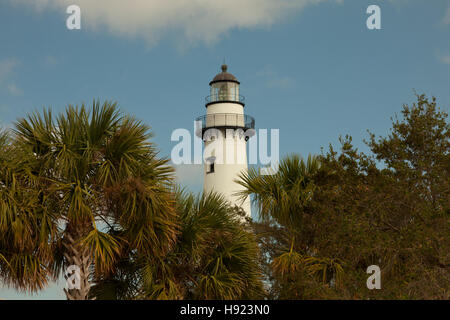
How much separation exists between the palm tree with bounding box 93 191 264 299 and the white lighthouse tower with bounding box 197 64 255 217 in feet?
49.5

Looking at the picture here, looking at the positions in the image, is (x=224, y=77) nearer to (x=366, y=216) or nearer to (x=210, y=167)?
(x=210, y=167)

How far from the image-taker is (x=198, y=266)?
1379 centimetres

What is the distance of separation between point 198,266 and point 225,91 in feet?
56.7

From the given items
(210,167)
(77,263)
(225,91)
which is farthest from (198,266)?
(225,91)

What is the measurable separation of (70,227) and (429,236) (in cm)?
753

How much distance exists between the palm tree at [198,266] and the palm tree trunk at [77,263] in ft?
2.98

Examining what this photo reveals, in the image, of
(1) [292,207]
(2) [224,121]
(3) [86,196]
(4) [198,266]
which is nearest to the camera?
(3) [86,196]

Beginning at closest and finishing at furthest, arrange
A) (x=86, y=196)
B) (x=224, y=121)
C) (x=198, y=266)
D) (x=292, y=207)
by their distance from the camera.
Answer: (x=86, y=196), (x=198, y=266), (x=292, y=207), (x=224, y=121)

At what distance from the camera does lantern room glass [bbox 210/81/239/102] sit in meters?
29.9

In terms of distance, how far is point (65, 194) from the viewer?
12133 mm

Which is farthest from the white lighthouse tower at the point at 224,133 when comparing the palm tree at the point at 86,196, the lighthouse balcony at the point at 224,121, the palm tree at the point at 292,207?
the palm tree at the point at 86,196
